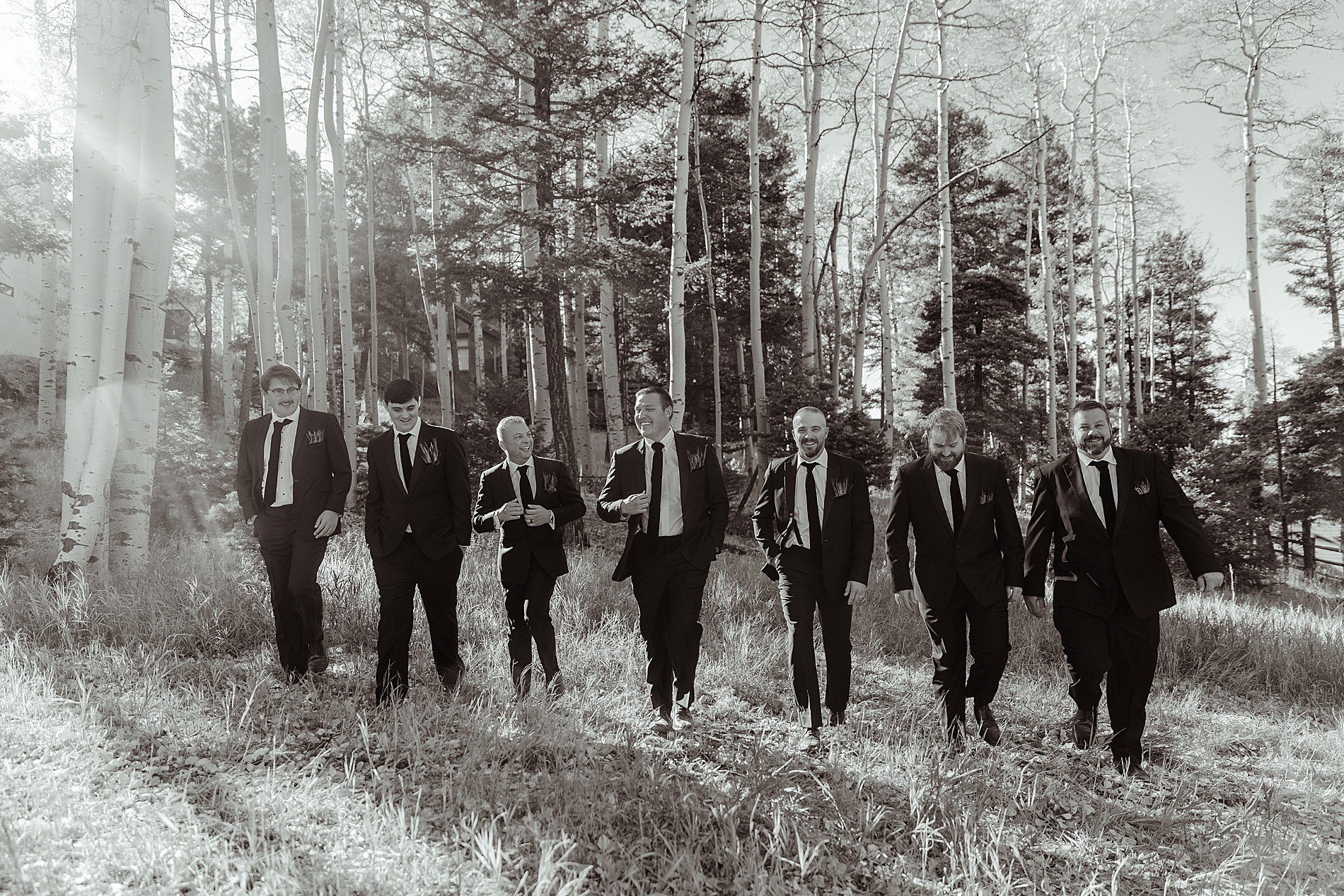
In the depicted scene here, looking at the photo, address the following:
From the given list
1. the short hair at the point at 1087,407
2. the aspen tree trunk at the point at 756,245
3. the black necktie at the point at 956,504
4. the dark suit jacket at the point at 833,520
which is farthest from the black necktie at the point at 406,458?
the aspen tree trunk at the point at 756,245

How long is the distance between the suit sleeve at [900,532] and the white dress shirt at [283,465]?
154 inches

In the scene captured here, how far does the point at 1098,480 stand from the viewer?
173 inches

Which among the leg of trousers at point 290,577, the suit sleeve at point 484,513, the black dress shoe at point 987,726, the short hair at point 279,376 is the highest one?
the short hair at point 279,376

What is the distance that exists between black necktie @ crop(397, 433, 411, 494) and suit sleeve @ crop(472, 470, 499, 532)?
463 millimetres

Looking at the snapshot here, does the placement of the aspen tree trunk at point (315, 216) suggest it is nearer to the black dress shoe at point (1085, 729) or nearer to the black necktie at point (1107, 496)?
the black necktie at point (1107, 496)

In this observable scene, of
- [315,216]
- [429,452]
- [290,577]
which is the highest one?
[315,216]

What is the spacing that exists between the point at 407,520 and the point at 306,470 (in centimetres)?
83

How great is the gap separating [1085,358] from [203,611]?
34.9 metres

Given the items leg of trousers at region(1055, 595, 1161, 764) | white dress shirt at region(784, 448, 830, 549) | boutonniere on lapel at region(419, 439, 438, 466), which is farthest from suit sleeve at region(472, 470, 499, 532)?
leg of trousers at region(1055, 595, 1161, 764)

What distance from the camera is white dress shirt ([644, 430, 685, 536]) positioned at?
4590 millimetres

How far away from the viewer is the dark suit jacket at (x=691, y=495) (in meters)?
4.55

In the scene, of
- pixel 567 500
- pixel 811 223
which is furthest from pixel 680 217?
pixel 567 500

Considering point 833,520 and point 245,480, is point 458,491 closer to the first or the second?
point 245,480

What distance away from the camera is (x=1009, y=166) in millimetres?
23203
